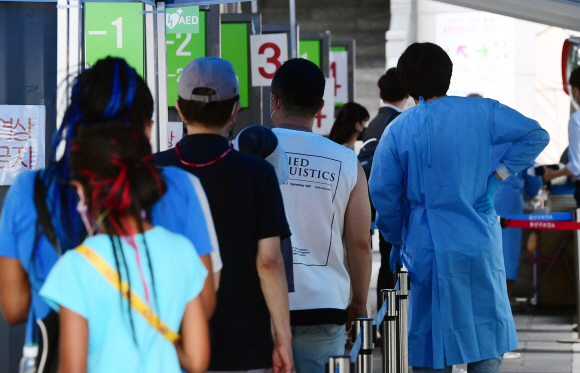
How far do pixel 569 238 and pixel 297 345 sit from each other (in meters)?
6.23

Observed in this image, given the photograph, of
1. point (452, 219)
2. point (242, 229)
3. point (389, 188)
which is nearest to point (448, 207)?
point (452, 219)

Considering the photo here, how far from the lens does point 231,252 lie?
2.66 metres

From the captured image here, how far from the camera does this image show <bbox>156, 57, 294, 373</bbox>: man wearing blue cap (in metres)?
2.64

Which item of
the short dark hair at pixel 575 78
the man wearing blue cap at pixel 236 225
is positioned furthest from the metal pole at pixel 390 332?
the short dark hair at pixel 575 78

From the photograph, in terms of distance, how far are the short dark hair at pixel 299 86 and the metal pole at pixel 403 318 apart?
0.81 m

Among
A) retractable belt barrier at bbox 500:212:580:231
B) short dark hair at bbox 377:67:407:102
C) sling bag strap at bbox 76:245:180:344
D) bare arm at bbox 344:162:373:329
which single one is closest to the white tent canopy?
bare arm at bbox 344:162:373:329

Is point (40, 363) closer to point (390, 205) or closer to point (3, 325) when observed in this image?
point (390, 205)

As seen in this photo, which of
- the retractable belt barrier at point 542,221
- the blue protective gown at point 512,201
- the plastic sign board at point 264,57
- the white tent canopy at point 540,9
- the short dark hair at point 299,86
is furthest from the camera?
the plastic sign board at point 264,57

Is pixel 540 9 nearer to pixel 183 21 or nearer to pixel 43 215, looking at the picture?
pixel 183 21

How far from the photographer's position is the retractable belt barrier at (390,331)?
2654mm

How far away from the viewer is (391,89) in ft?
21.5

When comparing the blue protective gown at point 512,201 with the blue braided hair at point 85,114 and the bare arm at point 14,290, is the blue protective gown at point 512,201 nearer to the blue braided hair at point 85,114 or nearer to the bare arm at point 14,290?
the blue braided hair at point 85,114

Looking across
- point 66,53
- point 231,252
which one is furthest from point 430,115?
point 66,53

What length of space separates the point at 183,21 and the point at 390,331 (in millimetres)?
3246
